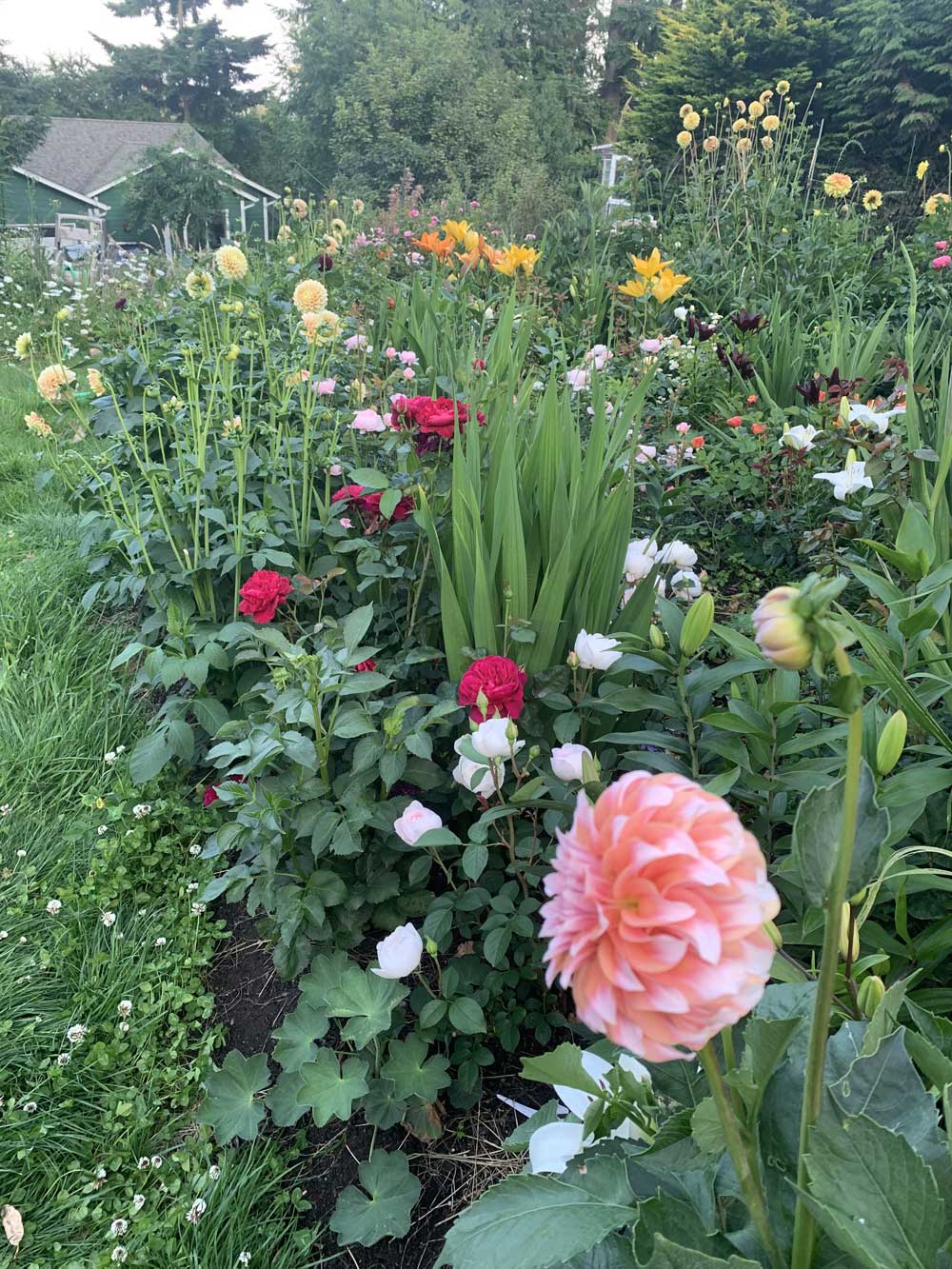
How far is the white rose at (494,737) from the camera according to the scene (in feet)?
2.93

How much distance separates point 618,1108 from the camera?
2.05 ft

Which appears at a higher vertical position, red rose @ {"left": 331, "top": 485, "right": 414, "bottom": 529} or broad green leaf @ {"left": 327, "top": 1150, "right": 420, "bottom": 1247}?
red rose @ {"left": 331, "top": 485, "right": 414, "bottom": 529}

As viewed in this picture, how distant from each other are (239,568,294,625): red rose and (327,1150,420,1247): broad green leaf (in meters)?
0.81

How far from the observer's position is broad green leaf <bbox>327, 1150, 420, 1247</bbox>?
91 cm

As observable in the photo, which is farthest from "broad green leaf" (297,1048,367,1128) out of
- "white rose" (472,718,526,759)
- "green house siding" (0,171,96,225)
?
"green house siding" (0,171,96,225)

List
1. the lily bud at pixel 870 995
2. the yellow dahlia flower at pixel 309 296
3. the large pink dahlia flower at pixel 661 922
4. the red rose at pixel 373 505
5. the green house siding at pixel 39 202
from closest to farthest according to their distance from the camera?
the large pink dahlia flower at pixel 661 922 < the lily bud at pixel 870 995 < the red rose at pixel 373 505 < the yellow dahlia flower at pixel 309 296 < the green house siding at pixel 39 202

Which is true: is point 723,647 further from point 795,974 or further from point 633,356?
point 633,356

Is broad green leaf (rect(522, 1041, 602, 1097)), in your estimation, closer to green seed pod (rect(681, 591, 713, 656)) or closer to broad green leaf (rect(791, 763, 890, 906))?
broad green leaf (rect(791, 763, 890, 906))

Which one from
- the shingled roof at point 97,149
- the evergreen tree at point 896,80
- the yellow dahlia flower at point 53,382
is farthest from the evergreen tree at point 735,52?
the shingled roof at point 97,149

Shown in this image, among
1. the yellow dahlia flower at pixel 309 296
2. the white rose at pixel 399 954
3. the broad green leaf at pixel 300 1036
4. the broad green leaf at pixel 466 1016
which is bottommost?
the broad green leaf at pixel 300 1036

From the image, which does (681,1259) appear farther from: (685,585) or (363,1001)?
(685,585)

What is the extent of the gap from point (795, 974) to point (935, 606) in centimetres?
53

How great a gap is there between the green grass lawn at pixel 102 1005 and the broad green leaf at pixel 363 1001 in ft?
0.87

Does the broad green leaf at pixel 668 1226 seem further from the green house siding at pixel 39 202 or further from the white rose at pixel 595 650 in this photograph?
the green house siding at pixel 39 202
